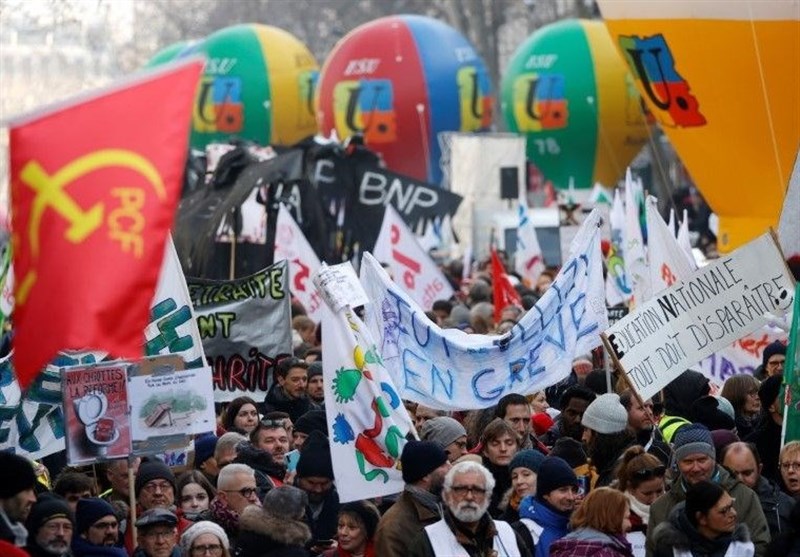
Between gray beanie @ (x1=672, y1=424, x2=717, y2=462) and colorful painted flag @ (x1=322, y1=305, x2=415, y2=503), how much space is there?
3.74 feet

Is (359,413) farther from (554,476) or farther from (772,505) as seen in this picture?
(772,505)

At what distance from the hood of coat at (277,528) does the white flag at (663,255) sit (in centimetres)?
584

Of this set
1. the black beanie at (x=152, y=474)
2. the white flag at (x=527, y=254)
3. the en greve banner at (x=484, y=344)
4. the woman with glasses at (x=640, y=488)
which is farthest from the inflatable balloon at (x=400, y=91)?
the woman with glasses at (x=640, y=488)

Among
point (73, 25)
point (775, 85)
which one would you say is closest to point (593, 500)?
point (73, 25)

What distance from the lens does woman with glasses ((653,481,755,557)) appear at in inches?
350

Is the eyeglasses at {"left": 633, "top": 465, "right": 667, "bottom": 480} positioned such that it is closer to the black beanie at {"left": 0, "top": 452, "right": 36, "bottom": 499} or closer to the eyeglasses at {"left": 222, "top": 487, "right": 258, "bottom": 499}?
the eyeglasses at {"left": 222, "top": 487, "right": 258, "bottom": 499}

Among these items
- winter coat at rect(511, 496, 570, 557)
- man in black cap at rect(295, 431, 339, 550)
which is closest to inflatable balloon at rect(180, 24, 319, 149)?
man in black cap at rect(295, 431, 339, 550)

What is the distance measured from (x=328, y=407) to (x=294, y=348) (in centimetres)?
480

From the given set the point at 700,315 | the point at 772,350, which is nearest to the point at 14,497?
the point at 700,315

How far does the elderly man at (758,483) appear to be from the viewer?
994cm

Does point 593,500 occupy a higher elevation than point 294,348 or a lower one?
higher

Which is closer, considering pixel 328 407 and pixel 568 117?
pixel 328 407

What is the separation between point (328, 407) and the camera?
33.8 feet

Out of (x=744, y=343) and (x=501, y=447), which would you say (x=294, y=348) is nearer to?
(x=744, y=343)
